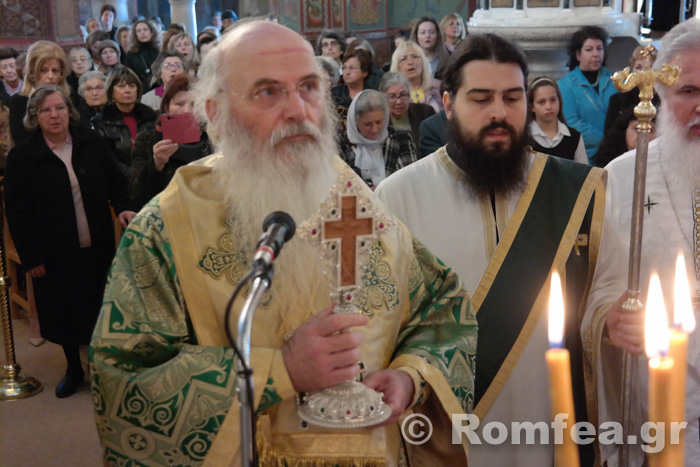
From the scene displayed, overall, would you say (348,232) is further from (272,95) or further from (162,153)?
(162,153)

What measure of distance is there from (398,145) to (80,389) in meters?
2.42

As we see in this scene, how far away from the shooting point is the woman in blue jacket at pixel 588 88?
6.09 m

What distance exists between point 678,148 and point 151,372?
81.0 inches

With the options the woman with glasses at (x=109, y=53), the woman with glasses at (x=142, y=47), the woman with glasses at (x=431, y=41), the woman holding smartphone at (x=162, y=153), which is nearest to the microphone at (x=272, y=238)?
the woman holding smartphone at (x=162, y=153)

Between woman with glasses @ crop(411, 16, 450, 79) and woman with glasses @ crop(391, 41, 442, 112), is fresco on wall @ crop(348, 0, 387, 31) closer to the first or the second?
woman with glasses @ crop(411, 16, 450, 79)

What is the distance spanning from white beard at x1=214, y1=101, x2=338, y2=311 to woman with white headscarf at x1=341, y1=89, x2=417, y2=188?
2.84 metres

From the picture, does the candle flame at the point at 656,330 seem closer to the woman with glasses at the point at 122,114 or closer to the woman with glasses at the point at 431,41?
the woman with glasses at the point at 122,114

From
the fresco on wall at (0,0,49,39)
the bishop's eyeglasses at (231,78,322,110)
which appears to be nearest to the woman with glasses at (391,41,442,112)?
the bishop's eyeglasses at (231,78,322,110)

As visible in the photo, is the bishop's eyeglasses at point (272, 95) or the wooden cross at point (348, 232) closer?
the wooden cross at point (348, 232)

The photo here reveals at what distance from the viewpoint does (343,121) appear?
18.2 feet

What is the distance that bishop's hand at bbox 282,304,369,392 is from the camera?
1.73 m

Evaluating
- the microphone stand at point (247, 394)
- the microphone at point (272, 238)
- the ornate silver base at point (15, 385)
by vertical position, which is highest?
the microphone at point (272, 238)

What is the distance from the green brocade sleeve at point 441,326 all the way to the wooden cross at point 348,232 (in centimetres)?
46

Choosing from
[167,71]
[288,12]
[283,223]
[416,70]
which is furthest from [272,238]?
[288,12]
